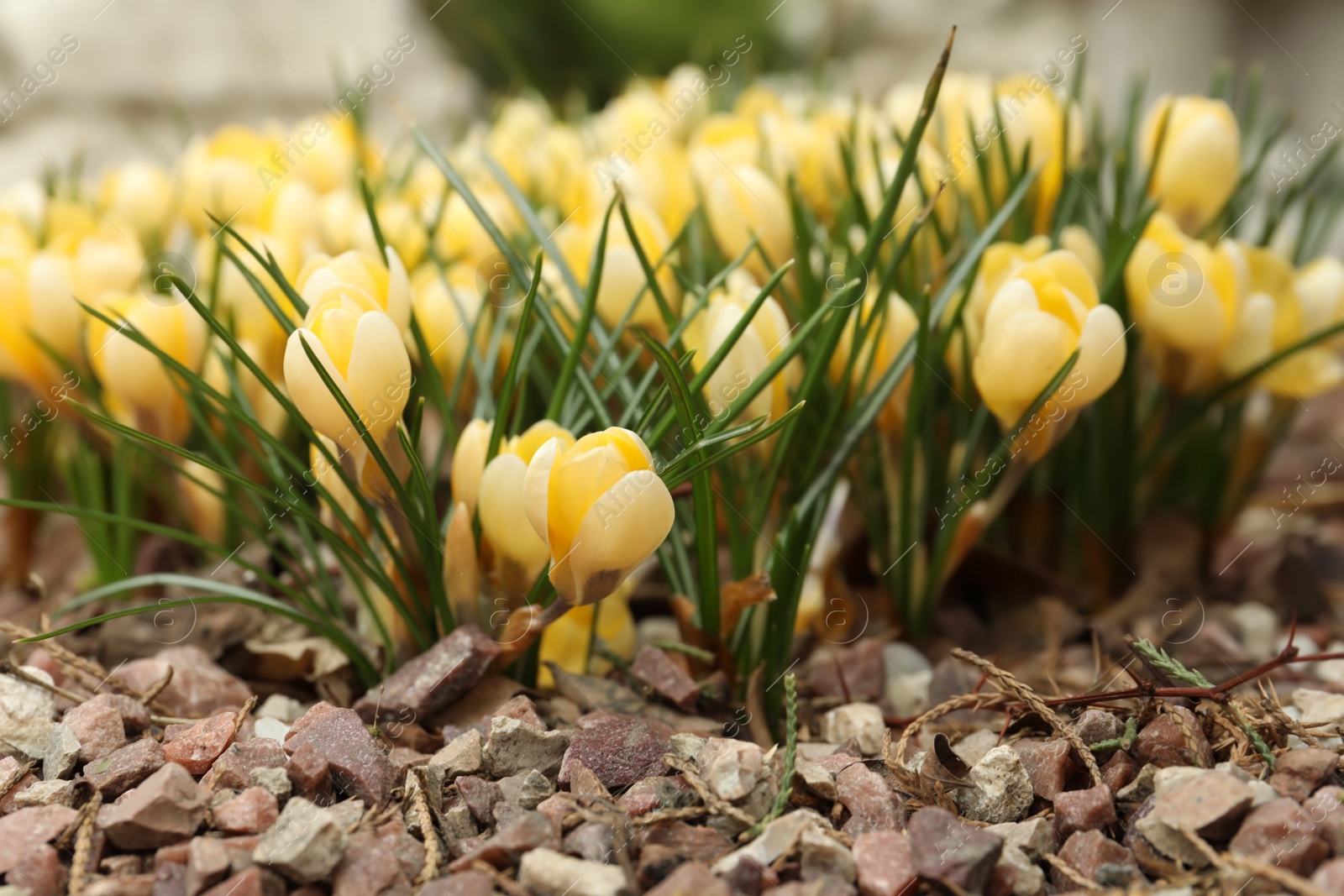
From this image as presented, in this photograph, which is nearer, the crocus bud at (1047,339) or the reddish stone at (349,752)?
the reddish stone at (349,752)

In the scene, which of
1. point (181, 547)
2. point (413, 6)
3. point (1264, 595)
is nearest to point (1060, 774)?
point (1264, 595)

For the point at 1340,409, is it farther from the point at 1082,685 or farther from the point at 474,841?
the point at 474,841

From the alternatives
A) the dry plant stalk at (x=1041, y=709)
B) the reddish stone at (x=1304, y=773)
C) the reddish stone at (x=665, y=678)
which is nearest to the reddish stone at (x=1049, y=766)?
the dry plant stalk at (x=1041, y=709)

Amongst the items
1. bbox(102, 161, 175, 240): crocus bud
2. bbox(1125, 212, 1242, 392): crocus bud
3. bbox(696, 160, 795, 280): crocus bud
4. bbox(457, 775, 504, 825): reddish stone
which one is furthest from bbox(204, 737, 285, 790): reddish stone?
bbox(102, 161, 175, 240): crocus bud

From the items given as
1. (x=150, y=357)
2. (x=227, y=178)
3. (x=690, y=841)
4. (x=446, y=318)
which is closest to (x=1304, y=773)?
(x=690, y=841)

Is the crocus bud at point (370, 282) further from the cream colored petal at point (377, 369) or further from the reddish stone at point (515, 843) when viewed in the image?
the reddish stone at point (515, 843)

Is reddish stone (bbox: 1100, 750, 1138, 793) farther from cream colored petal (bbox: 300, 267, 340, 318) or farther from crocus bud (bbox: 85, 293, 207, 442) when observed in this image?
crocus bud (bbox: 85, 293, 207, 442)

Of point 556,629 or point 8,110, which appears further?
point 8,110
